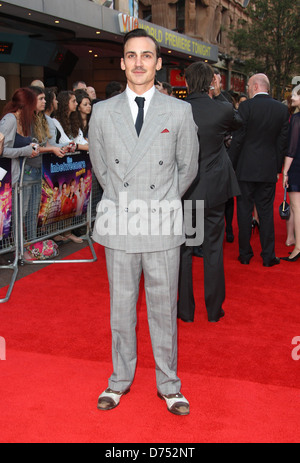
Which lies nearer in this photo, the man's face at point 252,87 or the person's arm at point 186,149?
the person's arm at point 186,149

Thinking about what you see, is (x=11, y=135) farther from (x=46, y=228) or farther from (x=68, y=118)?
(x=68, y=118)

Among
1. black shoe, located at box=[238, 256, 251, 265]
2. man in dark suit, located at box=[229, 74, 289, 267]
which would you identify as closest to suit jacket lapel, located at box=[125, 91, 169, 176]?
man in dark suit, located at box=[229, 74, 289, 267]

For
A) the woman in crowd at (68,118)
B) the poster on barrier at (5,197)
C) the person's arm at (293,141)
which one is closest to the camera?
the poster on barrier at (5,197)

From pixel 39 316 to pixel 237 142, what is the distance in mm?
3094

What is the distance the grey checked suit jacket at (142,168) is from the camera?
9.30 ft

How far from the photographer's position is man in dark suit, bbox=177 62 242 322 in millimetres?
4273

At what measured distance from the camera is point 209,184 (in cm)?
440

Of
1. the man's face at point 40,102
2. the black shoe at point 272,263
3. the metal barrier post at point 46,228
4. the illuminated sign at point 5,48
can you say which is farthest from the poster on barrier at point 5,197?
the illuminated sign at point 5,48

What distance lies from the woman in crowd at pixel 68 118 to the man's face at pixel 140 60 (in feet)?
13.8

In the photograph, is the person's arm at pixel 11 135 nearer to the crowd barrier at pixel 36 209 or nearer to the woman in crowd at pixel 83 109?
the crowd barrier at pixel 36 209

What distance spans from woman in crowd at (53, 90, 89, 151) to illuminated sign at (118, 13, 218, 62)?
28.5ft

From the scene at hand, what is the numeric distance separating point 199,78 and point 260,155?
2.00 meters

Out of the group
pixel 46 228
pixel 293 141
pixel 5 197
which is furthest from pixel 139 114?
pixel 293 141
